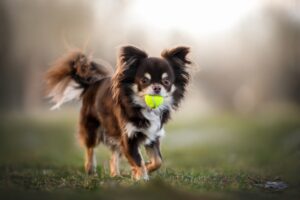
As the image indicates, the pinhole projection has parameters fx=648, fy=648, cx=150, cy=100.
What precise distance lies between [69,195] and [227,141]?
13183 mm

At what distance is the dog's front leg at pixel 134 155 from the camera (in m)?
8.05

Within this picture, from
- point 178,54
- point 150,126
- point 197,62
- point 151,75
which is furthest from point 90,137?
point 197,62

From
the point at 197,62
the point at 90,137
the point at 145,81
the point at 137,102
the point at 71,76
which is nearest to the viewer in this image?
the point at 145,81

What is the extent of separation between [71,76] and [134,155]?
7.93ft

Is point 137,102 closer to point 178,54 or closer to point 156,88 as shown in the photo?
point 156,88

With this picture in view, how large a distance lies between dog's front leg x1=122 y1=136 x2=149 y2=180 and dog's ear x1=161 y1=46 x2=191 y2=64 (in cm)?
115

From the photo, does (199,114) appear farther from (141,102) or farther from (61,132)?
(141,102)

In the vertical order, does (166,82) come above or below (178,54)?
below

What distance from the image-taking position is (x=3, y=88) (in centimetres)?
3619

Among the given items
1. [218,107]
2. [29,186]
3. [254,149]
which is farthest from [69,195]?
[218,107]

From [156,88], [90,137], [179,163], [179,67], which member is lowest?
[179,163]

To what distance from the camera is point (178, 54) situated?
8469 mm

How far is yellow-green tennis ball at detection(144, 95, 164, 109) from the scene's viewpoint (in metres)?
7.85

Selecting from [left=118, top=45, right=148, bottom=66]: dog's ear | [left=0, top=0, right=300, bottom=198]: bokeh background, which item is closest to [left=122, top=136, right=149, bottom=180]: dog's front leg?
[left=118, top=45, right=148, bottom=66]: dog's ear
